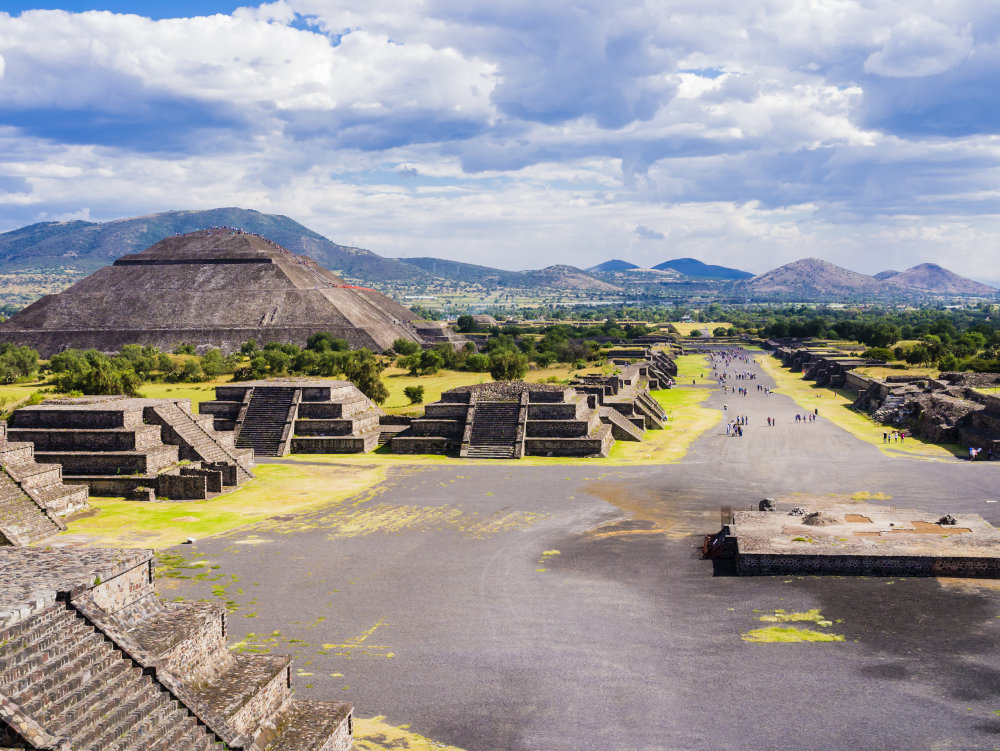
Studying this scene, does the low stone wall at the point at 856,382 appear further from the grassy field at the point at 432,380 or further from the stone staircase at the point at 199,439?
the stone staircase at the point at 199,439

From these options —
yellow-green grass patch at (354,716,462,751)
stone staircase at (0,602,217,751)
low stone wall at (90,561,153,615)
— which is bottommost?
yellow-green grass patch at (354,716,462,751)

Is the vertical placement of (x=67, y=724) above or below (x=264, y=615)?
above

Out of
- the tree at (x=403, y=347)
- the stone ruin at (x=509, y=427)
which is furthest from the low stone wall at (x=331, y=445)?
the tree at (x=403, y=347)

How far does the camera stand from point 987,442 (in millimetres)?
43812

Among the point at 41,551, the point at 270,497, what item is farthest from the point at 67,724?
the point at 270,497

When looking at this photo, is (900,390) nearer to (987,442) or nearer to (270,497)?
(987,442)

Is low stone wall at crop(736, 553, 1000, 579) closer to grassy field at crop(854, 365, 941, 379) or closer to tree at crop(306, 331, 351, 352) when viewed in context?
grassy field at crop(854, 365, 941, 379)

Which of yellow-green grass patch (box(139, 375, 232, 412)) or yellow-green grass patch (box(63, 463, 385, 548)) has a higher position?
yellow-green grass patch (box(139, 375, 232, 412))

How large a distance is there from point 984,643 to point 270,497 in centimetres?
2724

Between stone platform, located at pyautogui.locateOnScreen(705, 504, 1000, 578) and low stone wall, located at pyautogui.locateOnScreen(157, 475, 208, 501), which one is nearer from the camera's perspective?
stone platform, located at pyautogui.locateOnScreen(705, 504, 1000, 578)

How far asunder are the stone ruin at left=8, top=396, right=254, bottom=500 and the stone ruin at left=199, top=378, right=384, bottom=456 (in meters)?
6.11

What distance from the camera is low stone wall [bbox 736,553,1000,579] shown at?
893 inches

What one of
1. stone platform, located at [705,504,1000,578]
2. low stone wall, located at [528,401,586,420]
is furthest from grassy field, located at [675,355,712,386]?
stone platform, located at [705,504,1000,578]

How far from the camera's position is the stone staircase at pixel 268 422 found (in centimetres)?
4650
